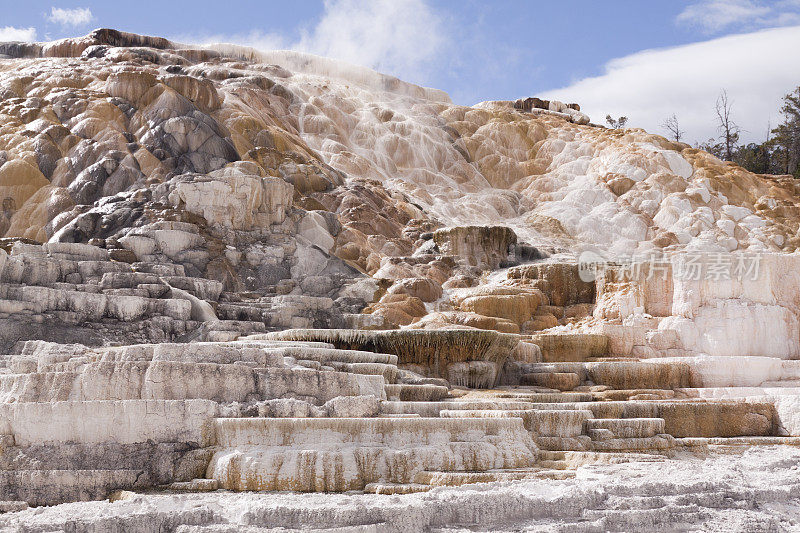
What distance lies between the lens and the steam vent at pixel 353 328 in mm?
7828

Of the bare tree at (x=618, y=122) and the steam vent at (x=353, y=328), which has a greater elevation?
the bare tree at (x=618, y=122)

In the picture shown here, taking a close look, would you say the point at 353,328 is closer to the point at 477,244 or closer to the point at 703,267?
the point at 703,267

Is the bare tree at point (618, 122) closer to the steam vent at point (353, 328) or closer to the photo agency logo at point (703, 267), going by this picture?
the steam vent at point (353, 328)

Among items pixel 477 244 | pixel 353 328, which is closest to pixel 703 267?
pixel 353 328

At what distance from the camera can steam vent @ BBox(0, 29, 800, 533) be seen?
7.83 metres

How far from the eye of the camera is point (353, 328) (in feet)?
62.2

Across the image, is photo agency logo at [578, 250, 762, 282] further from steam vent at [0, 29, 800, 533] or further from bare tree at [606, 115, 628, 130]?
bare tree at [606, 115, 628, 130]

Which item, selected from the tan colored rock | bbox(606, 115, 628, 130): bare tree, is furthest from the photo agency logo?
bbox(606, 115, 628, 130): bare tree

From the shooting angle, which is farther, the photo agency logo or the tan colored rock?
the tan colored rock

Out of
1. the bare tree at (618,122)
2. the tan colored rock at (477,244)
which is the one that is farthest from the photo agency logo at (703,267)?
the bare tree at (618,122)

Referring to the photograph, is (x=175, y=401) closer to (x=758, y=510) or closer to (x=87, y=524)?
(x=87, y=524)

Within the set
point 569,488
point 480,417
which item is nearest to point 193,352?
point 480,417

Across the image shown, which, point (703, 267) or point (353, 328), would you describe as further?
point (353, 328)

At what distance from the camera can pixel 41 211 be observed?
83.8 feet
